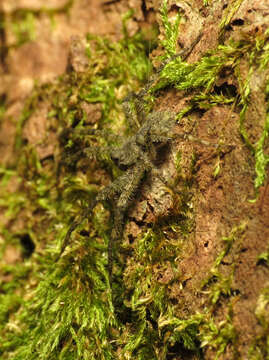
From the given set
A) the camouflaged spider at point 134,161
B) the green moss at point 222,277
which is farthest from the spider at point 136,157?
the green moss at point 222,277

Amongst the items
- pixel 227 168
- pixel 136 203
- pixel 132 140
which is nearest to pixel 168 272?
pixel 136 203

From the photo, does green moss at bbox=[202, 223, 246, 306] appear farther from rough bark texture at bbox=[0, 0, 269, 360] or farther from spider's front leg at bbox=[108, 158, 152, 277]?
spider's front leg at bbox=[108, 158, 152, 277]

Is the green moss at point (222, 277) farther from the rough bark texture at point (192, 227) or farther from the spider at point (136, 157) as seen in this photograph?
the spider at point (136, 157)

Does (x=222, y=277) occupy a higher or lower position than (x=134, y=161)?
lower

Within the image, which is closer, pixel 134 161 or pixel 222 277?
pixel 222 277

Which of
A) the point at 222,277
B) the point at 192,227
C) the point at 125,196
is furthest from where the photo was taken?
the point at 125,196

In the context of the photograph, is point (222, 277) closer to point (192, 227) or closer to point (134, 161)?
point (192, 227)

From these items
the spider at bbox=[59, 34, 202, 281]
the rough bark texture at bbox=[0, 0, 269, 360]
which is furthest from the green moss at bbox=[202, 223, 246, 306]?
the spider at bbox=[59, 34, 202, 281]

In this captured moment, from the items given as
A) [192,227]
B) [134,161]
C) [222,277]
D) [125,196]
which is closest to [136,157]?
[134,161]

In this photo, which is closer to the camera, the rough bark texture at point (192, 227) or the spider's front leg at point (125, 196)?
the rough bark texture at point (192, 227)

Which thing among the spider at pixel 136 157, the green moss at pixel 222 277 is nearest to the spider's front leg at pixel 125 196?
the spider at pixel 136 157
